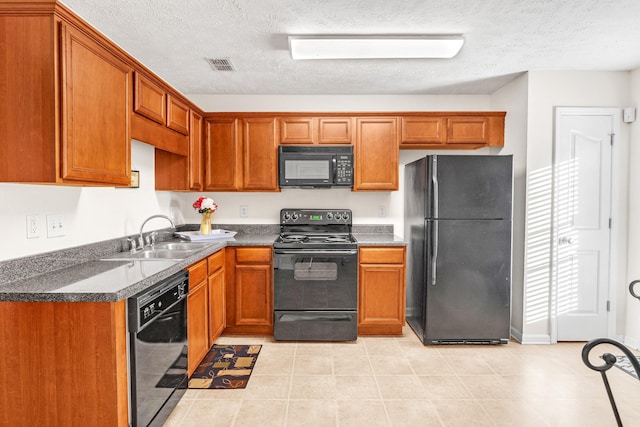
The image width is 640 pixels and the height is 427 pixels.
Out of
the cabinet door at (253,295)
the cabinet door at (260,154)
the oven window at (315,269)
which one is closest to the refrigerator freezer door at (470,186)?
the oven window at (315,269)

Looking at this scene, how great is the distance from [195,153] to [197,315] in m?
1.58

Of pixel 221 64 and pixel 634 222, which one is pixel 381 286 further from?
pixel 221 64

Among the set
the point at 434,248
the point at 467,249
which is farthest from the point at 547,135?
the point at 434,248

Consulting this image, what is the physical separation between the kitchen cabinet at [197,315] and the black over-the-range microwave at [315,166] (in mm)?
1266

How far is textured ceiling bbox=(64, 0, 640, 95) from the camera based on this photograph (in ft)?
6.84

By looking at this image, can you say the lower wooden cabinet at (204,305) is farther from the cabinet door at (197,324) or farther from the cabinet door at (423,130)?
the cabinet door at (423,130)

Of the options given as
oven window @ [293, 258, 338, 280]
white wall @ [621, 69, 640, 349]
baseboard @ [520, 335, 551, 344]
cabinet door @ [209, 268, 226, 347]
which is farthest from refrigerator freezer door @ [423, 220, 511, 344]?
cabinet door @ [209, 268, 226, 347]

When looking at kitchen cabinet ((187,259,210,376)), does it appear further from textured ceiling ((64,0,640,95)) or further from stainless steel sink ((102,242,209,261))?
textured ceiling ((64,0,640,95))

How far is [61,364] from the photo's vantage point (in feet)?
4.97

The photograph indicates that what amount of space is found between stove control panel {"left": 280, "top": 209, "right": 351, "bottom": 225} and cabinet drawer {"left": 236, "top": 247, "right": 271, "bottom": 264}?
2.01ft

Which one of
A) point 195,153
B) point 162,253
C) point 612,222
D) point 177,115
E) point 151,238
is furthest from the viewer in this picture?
point 195,153

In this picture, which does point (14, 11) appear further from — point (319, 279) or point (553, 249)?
point (553, 249)

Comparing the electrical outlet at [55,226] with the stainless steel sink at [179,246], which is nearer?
the electrical outlet at [55,226]

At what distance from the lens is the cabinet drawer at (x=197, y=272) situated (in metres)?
2.36
